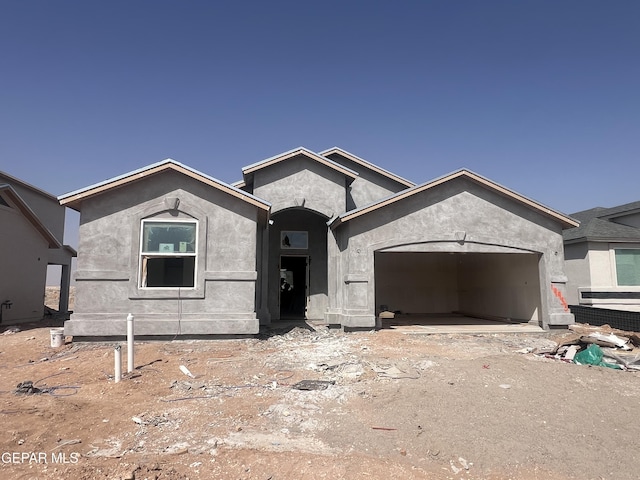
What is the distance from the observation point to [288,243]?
16391 mm

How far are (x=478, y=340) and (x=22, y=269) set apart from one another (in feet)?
57.6

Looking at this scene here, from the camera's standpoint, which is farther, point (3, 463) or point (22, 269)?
point (22, 269)

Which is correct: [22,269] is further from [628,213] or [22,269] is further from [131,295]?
[628,213]

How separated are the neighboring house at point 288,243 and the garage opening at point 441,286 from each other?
12 centimetres

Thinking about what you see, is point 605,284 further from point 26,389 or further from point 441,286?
point 26,389

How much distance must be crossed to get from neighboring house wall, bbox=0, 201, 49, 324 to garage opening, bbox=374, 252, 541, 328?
1472cm

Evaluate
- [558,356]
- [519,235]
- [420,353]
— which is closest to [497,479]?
[420,353]

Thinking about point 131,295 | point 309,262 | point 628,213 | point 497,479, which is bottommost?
point 497,479

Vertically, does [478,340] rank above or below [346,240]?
below

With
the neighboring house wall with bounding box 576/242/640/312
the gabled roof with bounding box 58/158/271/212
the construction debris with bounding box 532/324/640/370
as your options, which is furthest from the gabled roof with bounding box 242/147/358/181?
the neighboring house wall with bounding box 576/242/640/312

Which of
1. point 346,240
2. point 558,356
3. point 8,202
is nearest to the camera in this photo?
point 558,356

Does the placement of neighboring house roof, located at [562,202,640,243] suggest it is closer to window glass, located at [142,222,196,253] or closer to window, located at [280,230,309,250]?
window, located at [280,230,309,250]

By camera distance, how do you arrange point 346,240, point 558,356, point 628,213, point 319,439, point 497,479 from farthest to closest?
1. point 628,213
2. point 346,240
3. point 558,356
4. point 319,439
5. point 497,479

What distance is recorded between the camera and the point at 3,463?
3879 mm
